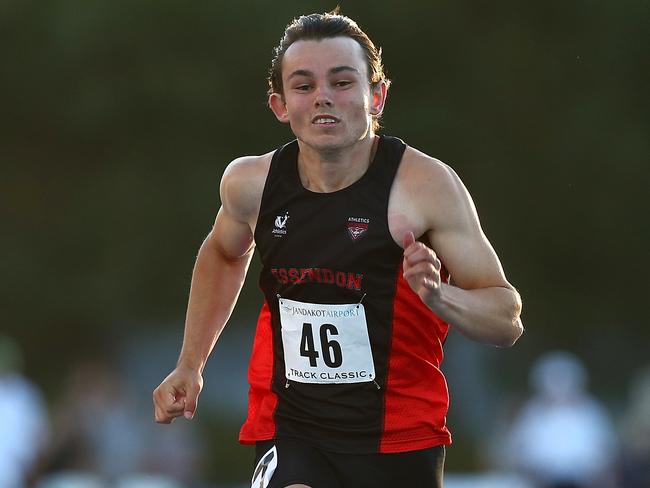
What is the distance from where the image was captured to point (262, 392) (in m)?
5.19

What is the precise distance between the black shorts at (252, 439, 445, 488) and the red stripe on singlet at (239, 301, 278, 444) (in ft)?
0.40

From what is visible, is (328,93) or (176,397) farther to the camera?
(176,397)

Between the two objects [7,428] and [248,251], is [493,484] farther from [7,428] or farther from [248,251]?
[248,251]

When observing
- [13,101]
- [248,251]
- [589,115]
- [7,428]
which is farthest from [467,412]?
[248,251]

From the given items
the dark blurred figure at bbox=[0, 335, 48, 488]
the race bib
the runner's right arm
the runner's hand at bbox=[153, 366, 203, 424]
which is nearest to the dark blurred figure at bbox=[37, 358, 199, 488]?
the dark blurred figure at bbox=[0, 335, 48, 488]

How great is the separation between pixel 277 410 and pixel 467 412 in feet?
47.7

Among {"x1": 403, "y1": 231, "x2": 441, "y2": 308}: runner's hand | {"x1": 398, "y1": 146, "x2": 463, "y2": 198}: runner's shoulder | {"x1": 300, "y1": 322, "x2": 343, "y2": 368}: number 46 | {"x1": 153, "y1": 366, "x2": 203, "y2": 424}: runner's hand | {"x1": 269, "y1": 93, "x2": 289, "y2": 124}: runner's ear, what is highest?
{"x1": 269, "y1": 93, "x2": 289, "y2": 124}: runner's ear

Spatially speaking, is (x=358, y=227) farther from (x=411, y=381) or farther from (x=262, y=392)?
(x=262, y=392)

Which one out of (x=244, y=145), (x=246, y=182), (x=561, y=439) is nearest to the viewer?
(x=246, y=182)

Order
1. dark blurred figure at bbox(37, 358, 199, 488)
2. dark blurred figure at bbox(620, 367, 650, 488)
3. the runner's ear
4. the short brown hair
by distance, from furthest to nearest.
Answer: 1. dark blurred figure at bbox(37, 358, 199, 488)
2. dark blurred figure at bbox(620, 367, 650, 488)
3. the runner's ear
4. the short brown hair

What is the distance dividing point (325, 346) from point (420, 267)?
730mm

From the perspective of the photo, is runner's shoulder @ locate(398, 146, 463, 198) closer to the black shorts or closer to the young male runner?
the young male runner

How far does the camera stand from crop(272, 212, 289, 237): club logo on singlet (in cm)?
500

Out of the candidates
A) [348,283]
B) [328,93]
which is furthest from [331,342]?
[328,93]
